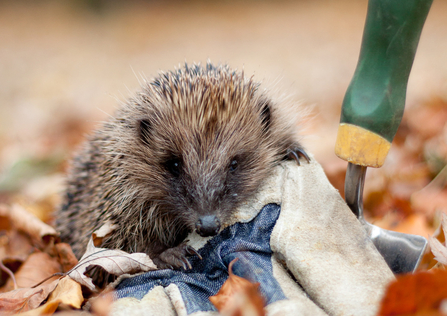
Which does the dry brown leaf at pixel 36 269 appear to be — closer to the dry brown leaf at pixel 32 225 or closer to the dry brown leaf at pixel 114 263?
the dry brown leaf at pixel 32 225

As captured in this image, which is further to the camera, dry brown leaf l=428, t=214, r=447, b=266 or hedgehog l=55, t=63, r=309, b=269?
hedgehog l=55, t=63, r=309, b=269

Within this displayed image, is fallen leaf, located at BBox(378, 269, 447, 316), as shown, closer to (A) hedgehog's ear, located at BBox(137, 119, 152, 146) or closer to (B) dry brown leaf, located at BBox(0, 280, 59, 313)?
(B) dry brown leaf, located at BBox(0, 280, 59, 313)

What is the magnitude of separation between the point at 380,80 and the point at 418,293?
A: 95 cm

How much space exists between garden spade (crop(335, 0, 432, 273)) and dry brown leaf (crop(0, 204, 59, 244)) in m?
2.24

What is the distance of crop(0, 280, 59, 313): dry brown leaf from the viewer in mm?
2121

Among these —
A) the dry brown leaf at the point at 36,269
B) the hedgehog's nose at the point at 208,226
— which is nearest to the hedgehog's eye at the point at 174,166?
the hedgehog's nose at the point at 208,226

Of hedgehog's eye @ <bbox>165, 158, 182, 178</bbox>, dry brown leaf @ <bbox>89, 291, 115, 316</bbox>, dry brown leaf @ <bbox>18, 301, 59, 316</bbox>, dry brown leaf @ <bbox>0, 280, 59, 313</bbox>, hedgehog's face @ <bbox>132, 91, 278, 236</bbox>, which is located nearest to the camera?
dry brown leaf @ <bbox>89, 291, 115, 316</bbox>

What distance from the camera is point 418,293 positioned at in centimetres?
146

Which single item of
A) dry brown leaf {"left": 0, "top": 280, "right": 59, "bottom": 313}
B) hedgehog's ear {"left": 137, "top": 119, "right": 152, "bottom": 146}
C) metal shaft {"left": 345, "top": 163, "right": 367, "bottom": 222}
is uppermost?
hedgehog's ear {"left": 137, "top": 119, "right": 152, "bottom": 146}

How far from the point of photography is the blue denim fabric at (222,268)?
1935 millimetres

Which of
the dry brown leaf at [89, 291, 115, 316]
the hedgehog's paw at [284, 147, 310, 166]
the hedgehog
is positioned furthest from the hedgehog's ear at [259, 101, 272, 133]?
the dry brown leaf at [89, 291, 115, 316]

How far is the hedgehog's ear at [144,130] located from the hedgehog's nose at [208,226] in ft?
2.59

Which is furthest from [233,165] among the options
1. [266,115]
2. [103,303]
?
[103,303]

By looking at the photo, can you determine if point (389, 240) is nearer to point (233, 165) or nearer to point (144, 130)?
point (233, 165)
